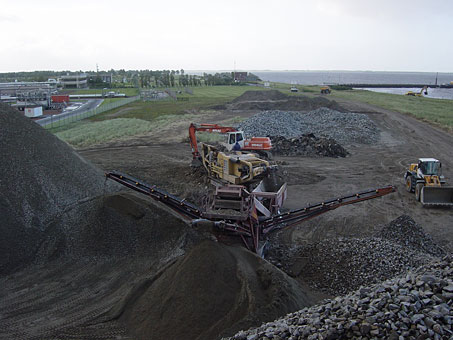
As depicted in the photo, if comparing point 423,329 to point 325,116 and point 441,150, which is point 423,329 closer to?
point 441,150

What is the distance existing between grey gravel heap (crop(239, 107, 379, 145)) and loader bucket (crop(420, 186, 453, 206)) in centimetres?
1385

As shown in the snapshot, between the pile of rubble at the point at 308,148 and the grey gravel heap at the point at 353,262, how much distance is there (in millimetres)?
14374

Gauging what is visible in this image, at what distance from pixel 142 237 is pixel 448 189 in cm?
1239

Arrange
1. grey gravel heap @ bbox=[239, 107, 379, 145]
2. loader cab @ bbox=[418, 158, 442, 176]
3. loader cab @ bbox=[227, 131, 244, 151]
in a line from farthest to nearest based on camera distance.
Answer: grey gravel heap @ bbox=[239, 107, 379, 145] < loader cab @ bbox=[227, 131, 244, 151] < loader cab @ bbox=[418, 158, 442, 176]

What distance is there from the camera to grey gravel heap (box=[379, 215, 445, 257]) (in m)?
11.6

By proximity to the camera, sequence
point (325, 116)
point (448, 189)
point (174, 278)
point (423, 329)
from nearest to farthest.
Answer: point (423, 329)
point (174, 278)
point (448, 189)
point (325, 116)

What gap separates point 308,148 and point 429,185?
9.94m

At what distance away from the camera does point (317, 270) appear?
10.8m

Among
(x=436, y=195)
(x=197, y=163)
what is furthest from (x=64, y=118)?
(x=436, y=195)

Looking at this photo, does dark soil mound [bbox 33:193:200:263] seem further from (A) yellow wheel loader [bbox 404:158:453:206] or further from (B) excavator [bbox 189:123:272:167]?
(A) yellow wheel loader [bbox 404:158:453:206]

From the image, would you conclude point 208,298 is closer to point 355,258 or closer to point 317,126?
point 355,258

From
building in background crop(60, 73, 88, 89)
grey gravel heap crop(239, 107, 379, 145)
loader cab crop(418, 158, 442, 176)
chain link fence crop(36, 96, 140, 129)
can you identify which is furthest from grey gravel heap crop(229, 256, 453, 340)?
building in background crop(60, 73, 88, 89)

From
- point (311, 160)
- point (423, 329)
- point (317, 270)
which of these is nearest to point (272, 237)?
point (317, 270)

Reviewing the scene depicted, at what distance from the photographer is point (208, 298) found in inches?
315
